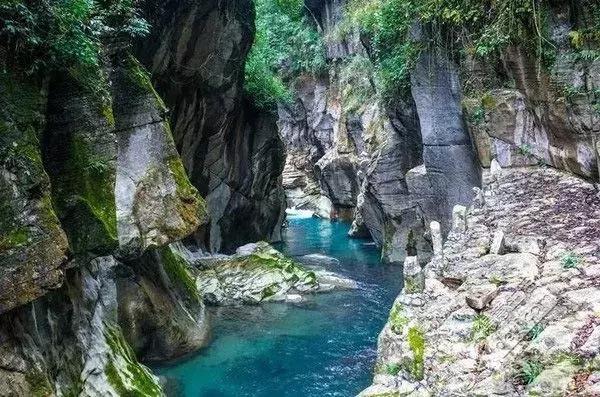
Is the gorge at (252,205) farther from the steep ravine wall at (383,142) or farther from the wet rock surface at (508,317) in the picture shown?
the steep ravine wall at (383,142)

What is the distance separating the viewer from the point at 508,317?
18.0 feet

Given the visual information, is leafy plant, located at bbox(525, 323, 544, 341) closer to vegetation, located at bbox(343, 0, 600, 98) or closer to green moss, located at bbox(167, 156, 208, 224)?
vegetation, located at bbox(343, 0, 600, 98)

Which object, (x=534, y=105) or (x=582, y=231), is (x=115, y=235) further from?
(x=534, y=105)

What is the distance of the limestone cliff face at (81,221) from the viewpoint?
23.3ft

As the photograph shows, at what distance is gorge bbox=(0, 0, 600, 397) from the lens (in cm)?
614

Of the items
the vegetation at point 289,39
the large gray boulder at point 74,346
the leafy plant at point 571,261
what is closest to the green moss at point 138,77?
the large gray boulder at point 74,346

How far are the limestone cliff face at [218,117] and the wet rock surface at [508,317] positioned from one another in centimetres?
1158

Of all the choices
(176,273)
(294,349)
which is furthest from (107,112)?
(294,349)

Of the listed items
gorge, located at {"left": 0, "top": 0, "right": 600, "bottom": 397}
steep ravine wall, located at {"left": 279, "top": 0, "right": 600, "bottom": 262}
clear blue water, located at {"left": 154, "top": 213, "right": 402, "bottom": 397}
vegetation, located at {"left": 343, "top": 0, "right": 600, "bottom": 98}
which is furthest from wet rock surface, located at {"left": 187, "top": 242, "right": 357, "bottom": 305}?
vegetation, located at {"left": 343, "top": 0, "right": 600, "bottom": 98}

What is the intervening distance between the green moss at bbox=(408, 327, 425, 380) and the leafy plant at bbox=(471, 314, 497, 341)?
582 mm

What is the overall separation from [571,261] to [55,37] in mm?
7535

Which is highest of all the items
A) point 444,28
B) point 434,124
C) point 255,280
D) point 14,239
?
point 444,28

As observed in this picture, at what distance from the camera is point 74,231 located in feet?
27.2

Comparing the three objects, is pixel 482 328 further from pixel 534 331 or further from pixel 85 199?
pixel 85 199
